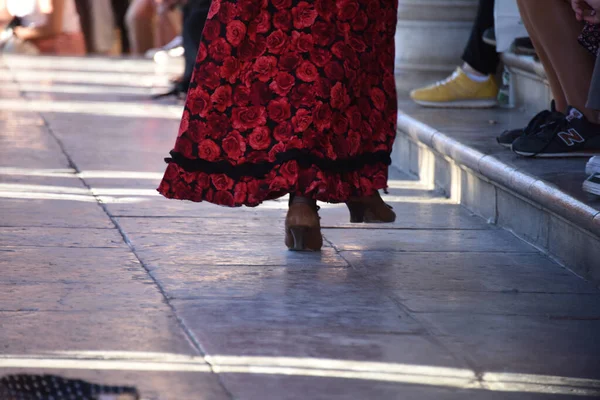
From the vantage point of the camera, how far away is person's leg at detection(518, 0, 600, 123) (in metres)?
3.86

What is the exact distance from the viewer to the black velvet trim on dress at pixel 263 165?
330cm

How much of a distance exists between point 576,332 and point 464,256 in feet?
2.64

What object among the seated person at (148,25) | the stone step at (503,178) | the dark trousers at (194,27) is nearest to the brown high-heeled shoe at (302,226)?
the stone step at (503,178)

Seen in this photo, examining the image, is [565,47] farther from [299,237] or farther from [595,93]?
[299,237]

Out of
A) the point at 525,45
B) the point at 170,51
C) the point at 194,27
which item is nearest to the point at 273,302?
the point at 525,45

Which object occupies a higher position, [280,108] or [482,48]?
[280,108]

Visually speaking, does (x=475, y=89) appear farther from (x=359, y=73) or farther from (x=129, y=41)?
(x=129, y=41)

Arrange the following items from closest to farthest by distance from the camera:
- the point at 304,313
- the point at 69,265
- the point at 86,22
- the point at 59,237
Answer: the point at 304,313 < the point at 69,265 < the point at 59,237 < the point at 86,22

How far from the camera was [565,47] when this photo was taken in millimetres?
3889

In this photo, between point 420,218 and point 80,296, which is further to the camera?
point 420,218

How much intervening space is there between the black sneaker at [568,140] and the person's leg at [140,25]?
31.8 feet

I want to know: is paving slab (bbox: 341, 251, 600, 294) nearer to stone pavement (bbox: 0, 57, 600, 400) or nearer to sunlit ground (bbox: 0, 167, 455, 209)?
stone pavement (bbox: 0, 57, 600, 400)

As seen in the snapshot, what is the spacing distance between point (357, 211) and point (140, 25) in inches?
394

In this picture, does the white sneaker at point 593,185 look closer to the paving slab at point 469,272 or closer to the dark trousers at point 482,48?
the paving slab at point 469,272
